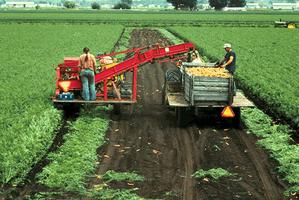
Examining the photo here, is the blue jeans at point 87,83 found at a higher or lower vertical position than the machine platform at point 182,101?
higher

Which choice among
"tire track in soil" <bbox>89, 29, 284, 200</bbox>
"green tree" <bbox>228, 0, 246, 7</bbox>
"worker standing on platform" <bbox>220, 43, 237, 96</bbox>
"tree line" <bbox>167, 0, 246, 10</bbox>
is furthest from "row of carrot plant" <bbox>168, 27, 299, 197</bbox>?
"green tree" <bbox>228, 0, 246, 7</bbox>

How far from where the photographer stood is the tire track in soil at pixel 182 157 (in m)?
10.0

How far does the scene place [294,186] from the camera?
10.2m

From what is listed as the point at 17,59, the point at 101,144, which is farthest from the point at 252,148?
the point at 17,59

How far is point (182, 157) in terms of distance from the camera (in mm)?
11992

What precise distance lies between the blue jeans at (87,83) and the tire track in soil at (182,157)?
1058 millimetres

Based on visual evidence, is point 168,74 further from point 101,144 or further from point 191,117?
point 101,144

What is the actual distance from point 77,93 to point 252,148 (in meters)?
6.33

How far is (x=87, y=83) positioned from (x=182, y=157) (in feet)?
15.9

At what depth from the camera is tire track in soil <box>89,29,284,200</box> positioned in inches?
395

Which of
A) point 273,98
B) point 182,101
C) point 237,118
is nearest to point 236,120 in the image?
point 237,118

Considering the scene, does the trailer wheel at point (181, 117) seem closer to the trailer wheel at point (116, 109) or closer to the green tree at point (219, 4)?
the trailer wheel at point (116, 109)

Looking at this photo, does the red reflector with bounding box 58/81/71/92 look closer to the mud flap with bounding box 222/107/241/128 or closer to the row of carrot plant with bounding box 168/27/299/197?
the mud flap with bounding box 222/107/241/128

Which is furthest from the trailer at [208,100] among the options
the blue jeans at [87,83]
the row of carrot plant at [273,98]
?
the blue jeans at [87,83]
